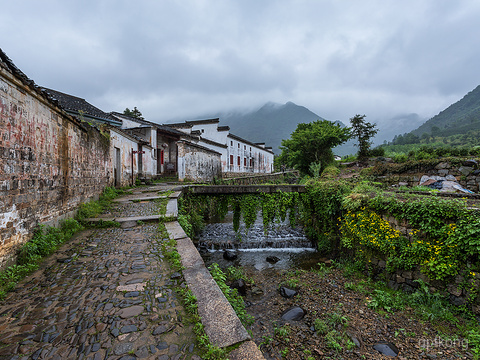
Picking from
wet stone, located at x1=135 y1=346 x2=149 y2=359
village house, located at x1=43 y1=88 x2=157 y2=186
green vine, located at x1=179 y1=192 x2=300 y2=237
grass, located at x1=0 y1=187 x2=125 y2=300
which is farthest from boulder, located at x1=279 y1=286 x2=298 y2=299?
village house, located at x1=43 y1=88 x2=157 y2=186

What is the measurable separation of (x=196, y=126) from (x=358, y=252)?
2659 centimetres

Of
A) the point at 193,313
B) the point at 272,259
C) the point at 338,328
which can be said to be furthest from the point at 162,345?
the point at 272,259

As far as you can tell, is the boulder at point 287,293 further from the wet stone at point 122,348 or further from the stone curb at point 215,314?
the wet stone at point 122,348

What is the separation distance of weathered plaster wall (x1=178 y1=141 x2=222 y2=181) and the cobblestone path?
1139 centimetres

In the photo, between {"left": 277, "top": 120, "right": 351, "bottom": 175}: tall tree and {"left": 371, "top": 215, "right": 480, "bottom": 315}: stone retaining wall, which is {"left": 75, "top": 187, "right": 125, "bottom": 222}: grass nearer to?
{"left": 371, "top": 215, "right": 480, "bottom": 315}: stone retaining wall

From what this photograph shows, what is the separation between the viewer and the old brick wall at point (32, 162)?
3.46 metres

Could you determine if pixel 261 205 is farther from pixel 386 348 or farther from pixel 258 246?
pixel 386 348

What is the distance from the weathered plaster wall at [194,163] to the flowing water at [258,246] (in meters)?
5.31

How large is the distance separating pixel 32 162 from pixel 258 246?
7746 millimetres

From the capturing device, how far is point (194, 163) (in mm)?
16031

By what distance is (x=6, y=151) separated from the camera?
3490 mm

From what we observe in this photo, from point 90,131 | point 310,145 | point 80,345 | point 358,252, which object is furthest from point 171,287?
point 310,145

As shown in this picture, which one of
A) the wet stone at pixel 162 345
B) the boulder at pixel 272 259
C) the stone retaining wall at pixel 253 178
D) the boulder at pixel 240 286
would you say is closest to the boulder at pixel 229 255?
the boulder at pixel 272 259

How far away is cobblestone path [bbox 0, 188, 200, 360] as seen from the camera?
1.99 m
